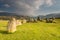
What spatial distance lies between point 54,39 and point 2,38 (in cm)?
971

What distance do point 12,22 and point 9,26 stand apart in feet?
4.43

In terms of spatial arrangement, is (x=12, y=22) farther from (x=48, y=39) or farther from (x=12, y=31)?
(x=48, y=39)

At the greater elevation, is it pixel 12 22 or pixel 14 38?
pixel 12 22

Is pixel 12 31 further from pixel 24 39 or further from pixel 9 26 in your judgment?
pixel 24 39

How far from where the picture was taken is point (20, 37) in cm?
2744

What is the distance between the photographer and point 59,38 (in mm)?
27938

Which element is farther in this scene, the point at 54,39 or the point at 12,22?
the point at 12,22

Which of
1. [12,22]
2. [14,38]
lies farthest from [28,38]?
[12,22]

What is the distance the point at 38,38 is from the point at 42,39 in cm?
97

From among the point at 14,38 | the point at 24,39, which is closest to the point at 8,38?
the point at 14,38

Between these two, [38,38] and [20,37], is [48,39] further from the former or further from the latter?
[20,37]

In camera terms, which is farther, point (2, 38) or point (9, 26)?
point (9, 26)

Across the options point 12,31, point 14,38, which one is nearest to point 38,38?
point 14,38

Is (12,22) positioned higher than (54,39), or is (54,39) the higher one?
(12,22)
